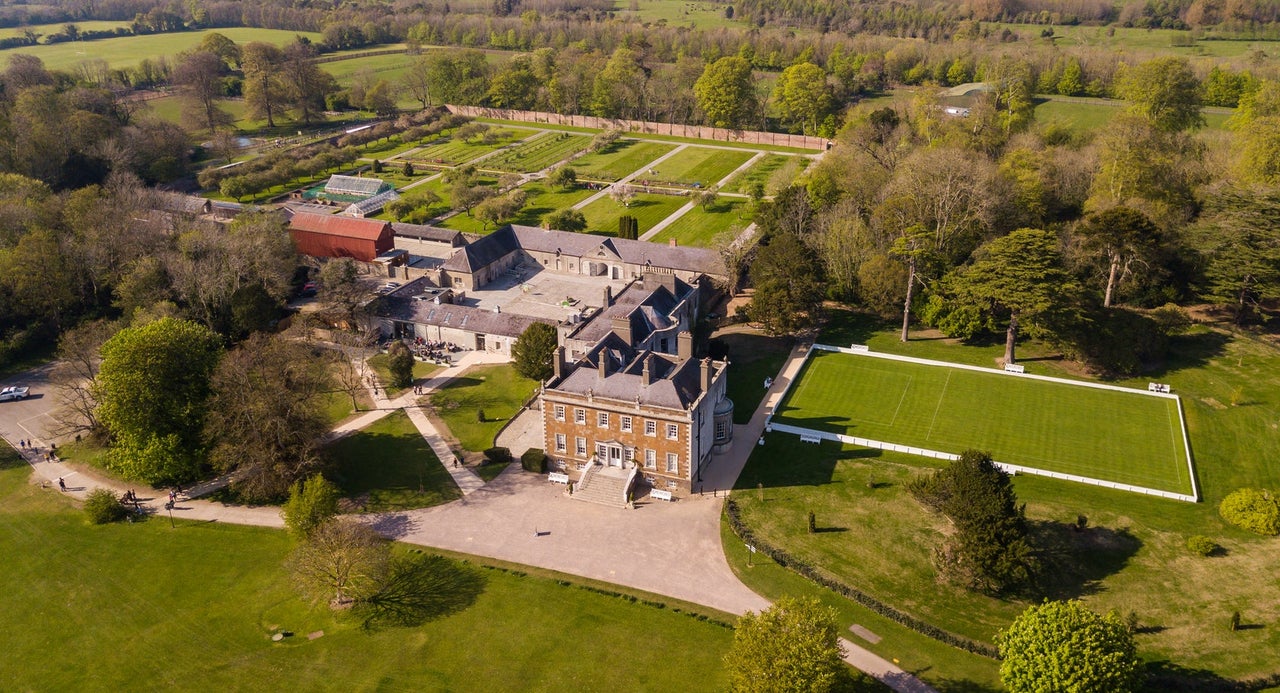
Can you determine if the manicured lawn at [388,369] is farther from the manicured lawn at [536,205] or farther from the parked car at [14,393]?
the manicured lawn at [536,205]

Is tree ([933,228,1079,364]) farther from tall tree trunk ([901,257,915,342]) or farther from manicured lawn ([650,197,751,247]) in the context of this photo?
manicured lawn ([650,197,751,247])

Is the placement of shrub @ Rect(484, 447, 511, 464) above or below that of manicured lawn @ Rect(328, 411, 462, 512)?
above

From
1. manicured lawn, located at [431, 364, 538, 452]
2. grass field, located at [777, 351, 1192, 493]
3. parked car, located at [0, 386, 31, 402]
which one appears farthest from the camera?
parked car, located at [0, 386, 31, 402]

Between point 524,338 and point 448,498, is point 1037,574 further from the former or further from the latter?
point 524,338

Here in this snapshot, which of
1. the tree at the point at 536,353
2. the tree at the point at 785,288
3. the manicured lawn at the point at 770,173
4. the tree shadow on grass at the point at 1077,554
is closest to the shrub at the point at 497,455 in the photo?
the tree at the point at 536,353

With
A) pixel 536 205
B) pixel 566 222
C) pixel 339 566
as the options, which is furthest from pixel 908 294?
pixel 536 205

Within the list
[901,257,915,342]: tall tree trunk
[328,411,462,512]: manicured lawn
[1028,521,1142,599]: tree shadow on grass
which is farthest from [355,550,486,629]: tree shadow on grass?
[901,257,915,342]: tall tree trunk

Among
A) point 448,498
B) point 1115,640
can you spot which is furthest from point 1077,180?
point 448,498
